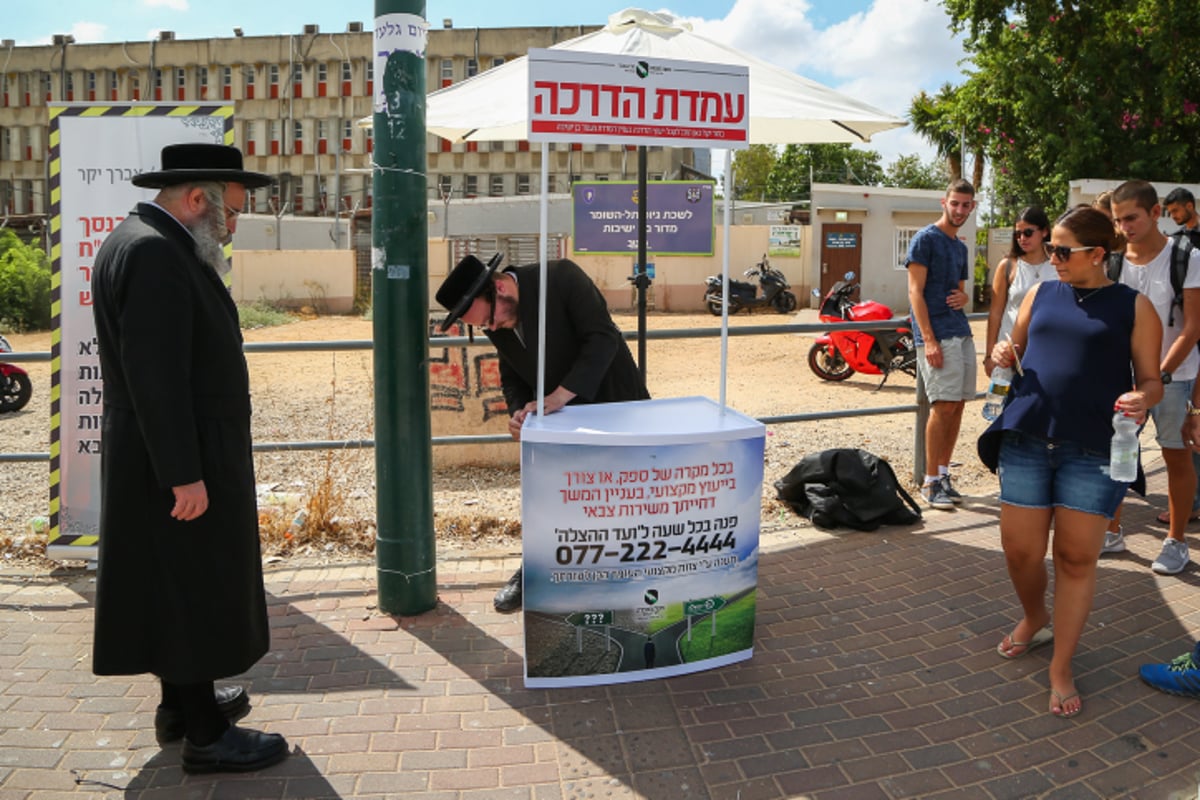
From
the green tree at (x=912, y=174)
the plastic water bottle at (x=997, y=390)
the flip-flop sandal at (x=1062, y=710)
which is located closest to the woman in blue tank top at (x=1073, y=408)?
the flip-flop sandal at (x=1062, y=710)

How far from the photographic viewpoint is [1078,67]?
20.8m

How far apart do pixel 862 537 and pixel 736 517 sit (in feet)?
6.70

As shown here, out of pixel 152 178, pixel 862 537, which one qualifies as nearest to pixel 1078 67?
pixel 862 537

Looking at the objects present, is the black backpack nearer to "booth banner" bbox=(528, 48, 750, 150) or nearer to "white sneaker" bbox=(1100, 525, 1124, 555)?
"white sneaker" bbox=(1100, 525, 1124, 555)

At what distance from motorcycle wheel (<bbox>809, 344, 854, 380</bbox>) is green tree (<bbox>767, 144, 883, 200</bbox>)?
46308mm

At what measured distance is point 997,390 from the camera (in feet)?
13.1

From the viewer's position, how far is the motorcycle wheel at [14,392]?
11.4 meters

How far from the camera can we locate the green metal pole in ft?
13.4

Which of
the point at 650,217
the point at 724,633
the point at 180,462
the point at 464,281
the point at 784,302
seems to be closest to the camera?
the point at 180,462

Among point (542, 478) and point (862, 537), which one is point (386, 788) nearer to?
point (542, 478)

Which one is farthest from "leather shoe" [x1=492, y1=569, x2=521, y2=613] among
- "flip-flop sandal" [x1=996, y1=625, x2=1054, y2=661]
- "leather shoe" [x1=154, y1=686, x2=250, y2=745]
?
"flip-flop sandal" [x1=996, y1=625, x2=1054, y2=661]

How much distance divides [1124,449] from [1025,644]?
105cm

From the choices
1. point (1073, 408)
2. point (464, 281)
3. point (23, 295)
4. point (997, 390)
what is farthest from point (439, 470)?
point (23, 295)

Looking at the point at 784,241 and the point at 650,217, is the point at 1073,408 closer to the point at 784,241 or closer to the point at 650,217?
the point at 650,217
